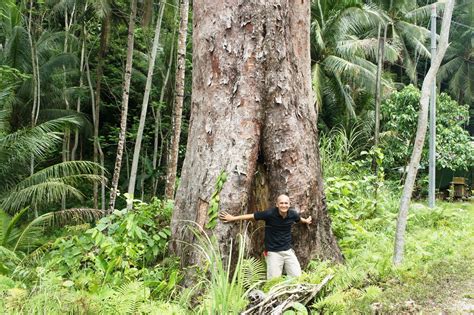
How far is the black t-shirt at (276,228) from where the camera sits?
5.12m

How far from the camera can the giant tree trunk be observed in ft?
17.3

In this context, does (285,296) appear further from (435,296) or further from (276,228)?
(435,296)

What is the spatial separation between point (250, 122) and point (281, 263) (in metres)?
1.56

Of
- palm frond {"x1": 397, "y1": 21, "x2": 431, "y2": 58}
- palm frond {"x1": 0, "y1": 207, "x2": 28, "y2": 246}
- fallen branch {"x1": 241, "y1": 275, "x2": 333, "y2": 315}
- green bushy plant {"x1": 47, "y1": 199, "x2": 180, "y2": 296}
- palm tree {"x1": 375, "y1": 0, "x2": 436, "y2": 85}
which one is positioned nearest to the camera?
fallen branch {"x1": 241, "y1": 275, "x2": 333, "y2": 315}

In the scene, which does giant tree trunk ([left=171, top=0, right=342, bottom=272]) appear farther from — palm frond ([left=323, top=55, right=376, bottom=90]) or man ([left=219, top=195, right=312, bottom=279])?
palm frond ([left=323, top=55, right=376, bottom=90])

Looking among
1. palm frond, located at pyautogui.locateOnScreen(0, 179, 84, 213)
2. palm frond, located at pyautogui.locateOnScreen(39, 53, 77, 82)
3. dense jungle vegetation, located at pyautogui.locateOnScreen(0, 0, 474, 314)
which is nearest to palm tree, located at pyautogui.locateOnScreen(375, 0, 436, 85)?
dense jungle vegetation, located at pyautogui.locateOnScreen(0, 0, 474, 314)

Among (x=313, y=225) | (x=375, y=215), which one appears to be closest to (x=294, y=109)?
(x=313, y=225)

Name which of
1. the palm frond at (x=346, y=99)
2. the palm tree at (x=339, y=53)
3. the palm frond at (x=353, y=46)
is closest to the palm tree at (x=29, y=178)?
the palm tree at (x=339, y=53)

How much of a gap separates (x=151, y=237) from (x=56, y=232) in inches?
288

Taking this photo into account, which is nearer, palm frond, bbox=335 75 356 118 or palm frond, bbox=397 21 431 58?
palm frond, bbox=335 75 356 118

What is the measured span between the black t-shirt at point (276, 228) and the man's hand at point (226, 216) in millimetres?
257

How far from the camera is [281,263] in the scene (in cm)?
515

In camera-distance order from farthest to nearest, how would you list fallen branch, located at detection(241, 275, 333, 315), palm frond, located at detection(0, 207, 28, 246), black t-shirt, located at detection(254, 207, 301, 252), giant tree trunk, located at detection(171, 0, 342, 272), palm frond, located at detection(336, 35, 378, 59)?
palm frond, located at detection(336, 35, 378, 59), palm frond, located at detection(0, 207, 28, 246), giant tree trunk, located at detection(171, 0, 342, 272), black t-shirt, located at detection(254, 207, 301, 252), fallen branch, located at detection(241, 275, 333, 315)

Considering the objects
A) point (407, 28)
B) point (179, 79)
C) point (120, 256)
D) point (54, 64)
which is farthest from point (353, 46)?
point (120, 256)
